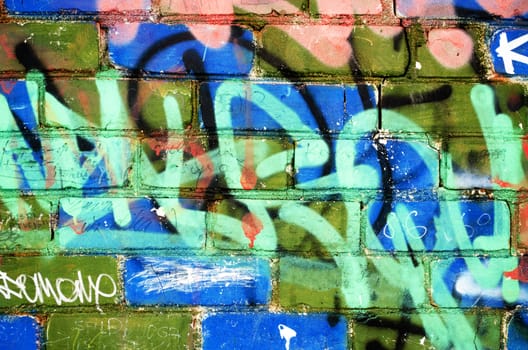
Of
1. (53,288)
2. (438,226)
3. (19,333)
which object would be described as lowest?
(19,333)

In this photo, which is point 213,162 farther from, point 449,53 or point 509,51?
point 509,51

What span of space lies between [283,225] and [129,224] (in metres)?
0.43

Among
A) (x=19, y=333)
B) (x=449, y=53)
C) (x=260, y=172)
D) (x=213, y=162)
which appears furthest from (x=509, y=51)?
(x=19, y=333)

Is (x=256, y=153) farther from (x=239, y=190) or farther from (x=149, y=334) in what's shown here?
(x=149, y=334)

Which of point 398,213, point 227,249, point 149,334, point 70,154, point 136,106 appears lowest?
point 149,334

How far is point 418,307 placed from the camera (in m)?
1.60

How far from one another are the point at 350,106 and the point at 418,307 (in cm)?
60

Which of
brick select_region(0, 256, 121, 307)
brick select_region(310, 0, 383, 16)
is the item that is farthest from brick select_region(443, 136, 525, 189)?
brick select_region(0, 256, 121, 307)

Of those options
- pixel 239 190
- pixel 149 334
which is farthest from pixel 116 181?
pixel 149 334

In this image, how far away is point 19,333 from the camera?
1.58 m

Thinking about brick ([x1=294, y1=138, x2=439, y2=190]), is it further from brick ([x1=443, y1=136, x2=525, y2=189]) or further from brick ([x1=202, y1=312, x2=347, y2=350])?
brick ([x1=202, y1=312, x2=347, y2=350])

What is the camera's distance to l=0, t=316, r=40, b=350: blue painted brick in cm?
158

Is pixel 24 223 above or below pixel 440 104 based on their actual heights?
below

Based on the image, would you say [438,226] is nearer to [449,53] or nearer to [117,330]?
[449,53]
